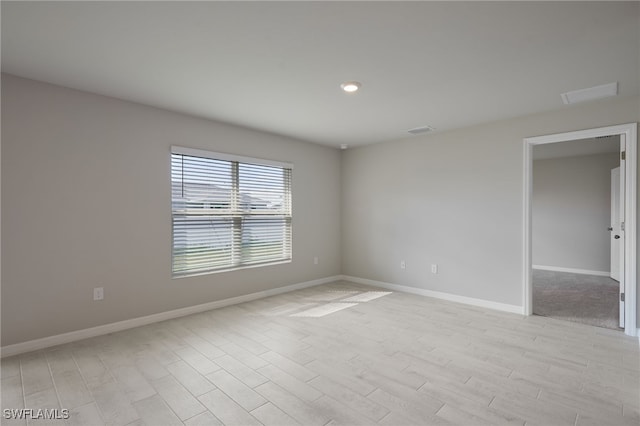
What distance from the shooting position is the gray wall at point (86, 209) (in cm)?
280

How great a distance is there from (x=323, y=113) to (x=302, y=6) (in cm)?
193

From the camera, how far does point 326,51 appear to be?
7.77 ft

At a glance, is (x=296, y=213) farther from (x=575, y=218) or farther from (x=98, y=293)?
(x=575, y=218)

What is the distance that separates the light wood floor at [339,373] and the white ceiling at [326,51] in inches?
96.6

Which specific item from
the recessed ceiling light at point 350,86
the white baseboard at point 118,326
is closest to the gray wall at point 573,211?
the white baseboard at point 118,326

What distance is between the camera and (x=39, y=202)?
290 centimetres

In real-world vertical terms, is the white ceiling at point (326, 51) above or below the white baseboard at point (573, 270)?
above

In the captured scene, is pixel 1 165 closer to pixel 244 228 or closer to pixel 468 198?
pixel 244 228

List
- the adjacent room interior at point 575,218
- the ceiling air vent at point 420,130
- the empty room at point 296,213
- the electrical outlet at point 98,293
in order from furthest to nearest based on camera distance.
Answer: the adjacent room interior at point 575,218
the ceiling air vent at point 420,130
the electrical outlet at point 98,293
the empty room at point 296,213

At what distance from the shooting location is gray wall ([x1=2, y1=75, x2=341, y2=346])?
2.80m

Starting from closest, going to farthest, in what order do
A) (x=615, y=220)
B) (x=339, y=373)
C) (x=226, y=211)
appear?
(x=339, y=373), (x=226, y=211), (x=615, y=220)

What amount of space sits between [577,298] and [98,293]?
620 cm

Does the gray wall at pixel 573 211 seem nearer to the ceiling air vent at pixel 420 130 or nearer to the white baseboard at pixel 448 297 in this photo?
the white baseboard at pixel 448 297

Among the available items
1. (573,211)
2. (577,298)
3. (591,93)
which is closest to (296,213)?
(591,93)
